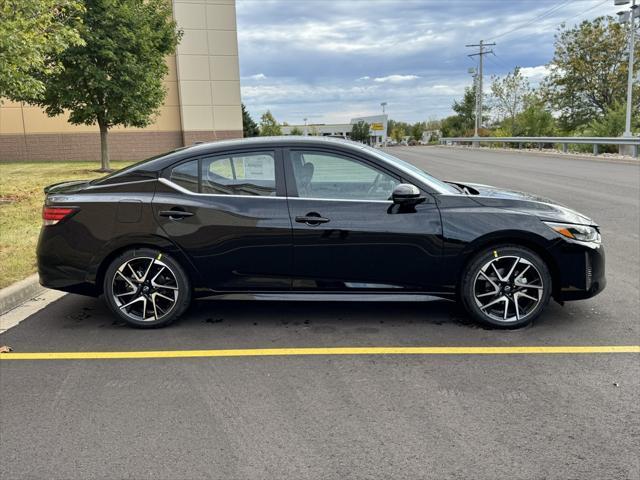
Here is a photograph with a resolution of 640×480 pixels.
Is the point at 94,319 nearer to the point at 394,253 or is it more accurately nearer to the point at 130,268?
the point at 130,268

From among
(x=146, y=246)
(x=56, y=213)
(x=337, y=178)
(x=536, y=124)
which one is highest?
(x=536, y=124)

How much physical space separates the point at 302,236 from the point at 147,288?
1410 mm

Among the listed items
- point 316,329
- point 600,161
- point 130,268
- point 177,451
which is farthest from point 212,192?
point 600,161

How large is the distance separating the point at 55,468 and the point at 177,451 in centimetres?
60

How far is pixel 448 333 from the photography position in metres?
4.59

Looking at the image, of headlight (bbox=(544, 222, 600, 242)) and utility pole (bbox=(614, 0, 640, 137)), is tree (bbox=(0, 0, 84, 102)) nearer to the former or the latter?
headlight (bbox=(544, 222, 600, 242))

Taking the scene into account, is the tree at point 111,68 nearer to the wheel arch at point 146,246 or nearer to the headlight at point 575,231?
the wheel arch at point 146,246

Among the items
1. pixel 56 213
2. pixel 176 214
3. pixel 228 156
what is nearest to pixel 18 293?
pixel 56 213

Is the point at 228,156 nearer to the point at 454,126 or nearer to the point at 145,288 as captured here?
the point at 145,288

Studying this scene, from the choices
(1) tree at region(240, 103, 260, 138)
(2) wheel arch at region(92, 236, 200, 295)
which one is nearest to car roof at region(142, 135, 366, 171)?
(2) wheel arch at region(92, 236, 200, 295)

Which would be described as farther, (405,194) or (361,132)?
(361,132)

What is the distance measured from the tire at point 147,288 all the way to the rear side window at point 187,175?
622 mm

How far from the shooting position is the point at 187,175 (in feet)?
15.7

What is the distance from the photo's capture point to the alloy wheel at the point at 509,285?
180 inches
